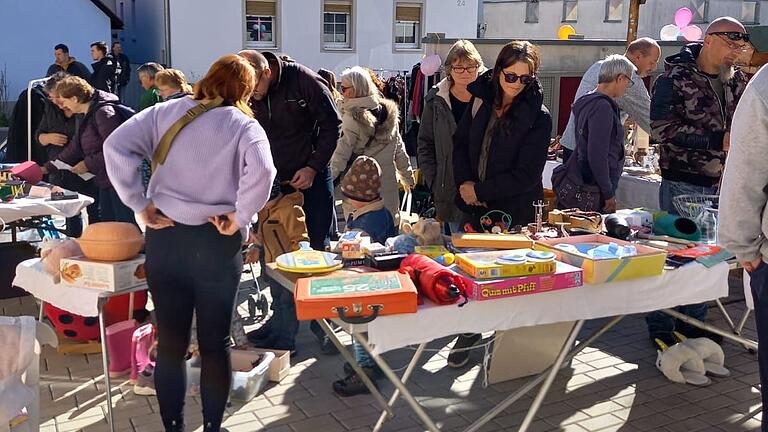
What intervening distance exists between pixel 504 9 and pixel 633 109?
2362 cm

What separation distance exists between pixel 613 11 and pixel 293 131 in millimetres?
23282

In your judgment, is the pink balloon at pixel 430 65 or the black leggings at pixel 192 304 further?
the pink balloon at pixel 430 65

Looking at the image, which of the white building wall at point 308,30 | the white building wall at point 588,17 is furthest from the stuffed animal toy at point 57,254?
the white building wall at point 588,17

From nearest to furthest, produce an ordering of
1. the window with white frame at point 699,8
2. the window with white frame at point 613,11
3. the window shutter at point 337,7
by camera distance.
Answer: the window shutter at point 337,7
the window with white frame at point 699,8
the window with white frame at point 613,11

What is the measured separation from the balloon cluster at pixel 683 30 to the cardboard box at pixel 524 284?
6502mm

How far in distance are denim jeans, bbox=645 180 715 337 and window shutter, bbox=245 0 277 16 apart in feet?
51.2

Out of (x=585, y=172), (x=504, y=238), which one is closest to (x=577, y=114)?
(x=585, y=172)

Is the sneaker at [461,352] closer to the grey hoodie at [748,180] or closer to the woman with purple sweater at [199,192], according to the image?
the woman with purple sweater at [199,192]

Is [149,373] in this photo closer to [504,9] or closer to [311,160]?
[311,160]

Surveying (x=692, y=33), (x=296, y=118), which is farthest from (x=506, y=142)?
(x=692, y=33)

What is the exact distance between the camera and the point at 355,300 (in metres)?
2.32

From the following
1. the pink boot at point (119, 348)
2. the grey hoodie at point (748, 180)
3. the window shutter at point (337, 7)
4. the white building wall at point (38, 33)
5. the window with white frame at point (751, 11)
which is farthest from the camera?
the window with white frame at point (751, 11)

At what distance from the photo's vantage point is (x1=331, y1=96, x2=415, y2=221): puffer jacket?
4.90 meters

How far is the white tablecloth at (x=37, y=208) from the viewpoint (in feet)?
14.3
